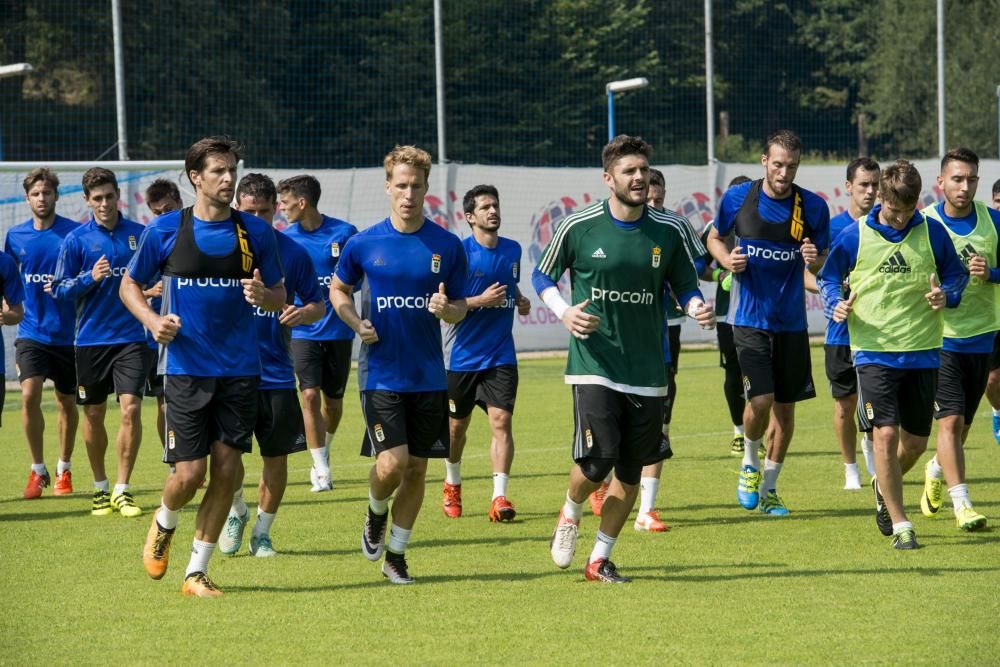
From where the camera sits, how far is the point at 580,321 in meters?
7.31

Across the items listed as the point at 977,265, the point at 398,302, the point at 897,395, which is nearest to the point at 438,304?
the point at 398,302

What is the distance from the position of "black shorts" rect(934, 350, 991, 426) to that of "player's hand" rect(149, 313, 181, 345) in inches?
194

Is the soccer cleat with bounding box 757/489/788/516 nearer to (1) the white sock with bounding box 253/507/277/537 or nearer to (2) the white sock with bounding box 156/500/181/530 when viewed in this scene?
(1) the white sock with bounding box 253/507/277/537

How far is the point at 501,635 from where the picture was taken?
6.59 meters

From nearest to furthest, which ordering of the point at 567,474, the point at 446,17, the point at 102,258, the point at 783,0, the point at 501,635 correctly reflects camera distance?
the point at 501,635 → the point at 102,258 → the point at 567,474 → the point at 446,17 → the point at 783,0

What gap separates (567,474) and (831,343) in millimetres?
2520

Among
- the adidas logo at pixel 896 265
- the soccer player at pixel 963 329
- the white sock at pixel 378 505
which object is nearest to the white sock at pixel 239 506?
the white sock at pixel 378 505

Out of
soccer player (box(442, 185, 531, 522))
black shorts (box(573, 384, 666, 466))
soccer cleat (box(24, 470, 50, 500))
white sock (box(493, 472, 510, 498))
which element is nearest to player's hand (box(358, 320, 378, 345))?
black shorts (box(573, 384, 666, 466))

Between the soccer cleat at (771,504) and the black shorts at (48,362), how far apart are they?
5470 millimetres

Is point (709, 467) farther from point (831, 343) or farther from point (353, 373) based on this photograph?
point (353, 373)

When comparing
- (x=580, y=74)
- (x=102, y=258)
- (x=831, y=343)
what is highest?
(x=580, y=74)

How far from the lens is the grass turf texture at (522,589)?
6359 mm

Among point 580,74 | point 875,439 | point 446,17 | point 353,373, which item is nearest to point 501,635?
point 875,439

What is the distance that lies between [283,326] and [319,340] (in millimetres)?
2872
